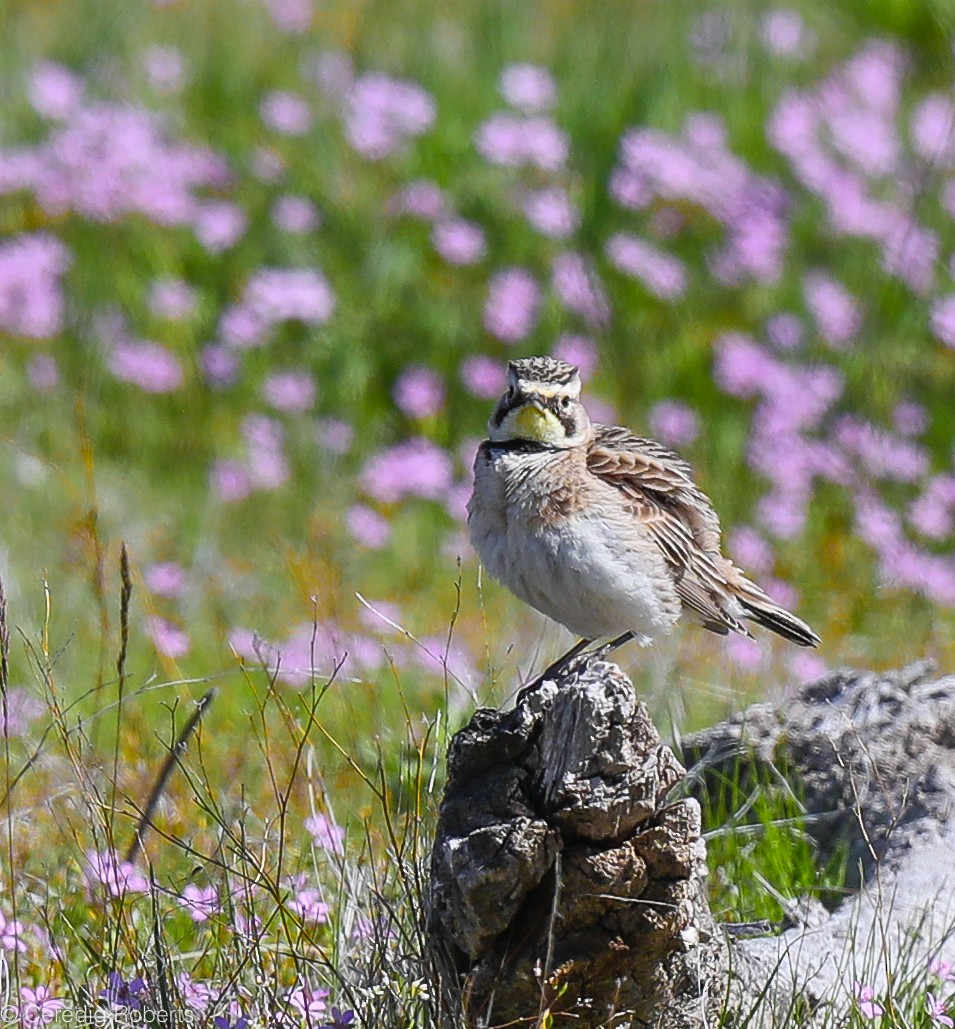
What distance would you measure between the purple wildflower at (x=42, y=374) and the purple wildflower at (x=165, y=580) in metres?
1.93

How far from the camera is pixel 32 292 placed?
9398mm

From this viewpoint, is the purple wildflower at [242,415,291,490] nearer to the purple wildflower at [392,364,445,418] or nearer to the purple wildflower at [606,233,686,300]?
the purple wildflower at [392,364,445,418]

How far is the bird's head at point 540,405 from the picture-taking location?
17.4 feet

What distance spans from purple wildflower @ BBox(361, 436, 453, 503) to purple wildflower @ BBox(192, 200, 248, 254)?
1.55 m

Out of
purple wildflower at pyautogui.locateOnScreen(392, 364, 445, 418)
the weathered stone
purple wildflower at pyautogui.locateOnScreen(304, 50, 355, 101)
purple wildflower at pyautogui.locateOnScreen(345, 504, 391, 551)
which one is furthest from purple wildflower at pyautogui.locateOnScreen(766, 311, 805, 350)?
the weathered stone

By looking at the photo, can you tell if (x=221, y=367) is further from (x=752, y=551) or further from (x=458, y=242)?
(x=752, y=551)

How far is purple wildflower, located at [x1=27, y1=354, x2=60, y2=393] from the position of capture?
9242 millimetres

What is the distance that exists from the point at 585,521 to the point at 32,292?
5016 millimetres

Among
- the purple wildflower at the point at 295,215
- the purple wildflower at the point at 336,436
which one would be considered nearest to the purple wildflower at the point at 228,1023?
the purple wildflower at the point at 336,436

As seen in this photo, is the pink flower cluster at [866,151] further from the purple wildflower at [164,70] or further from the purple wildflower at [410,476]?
the purple wildflower at [164,70]

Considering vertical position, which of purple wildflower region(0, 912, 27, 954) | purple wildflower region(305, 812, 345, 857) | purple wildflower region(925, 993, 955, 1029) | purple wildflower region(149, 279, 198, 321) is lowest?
purple wildflower region(0, 912, 27, 954)

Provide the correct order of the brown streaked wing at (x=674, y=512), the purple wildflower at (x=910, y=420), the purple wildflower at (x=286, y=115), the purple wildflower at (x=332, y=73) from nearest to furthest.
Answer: the brown streaked wing at (x=674, y=512) < the purple wildflower at (x=910, y=420) < the purple wildflower at (x=286, y=115) < the purple wildflower at (x=332, y=73)

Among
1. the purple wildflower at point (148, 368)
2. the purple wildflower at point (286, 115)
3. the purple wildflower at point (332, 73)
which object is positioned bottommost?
the purple wildflower at point (148, 368)

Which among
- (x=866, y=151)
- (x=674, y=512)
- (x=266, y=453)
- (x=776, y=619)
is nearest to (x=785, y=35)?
(x=866, y=151)
